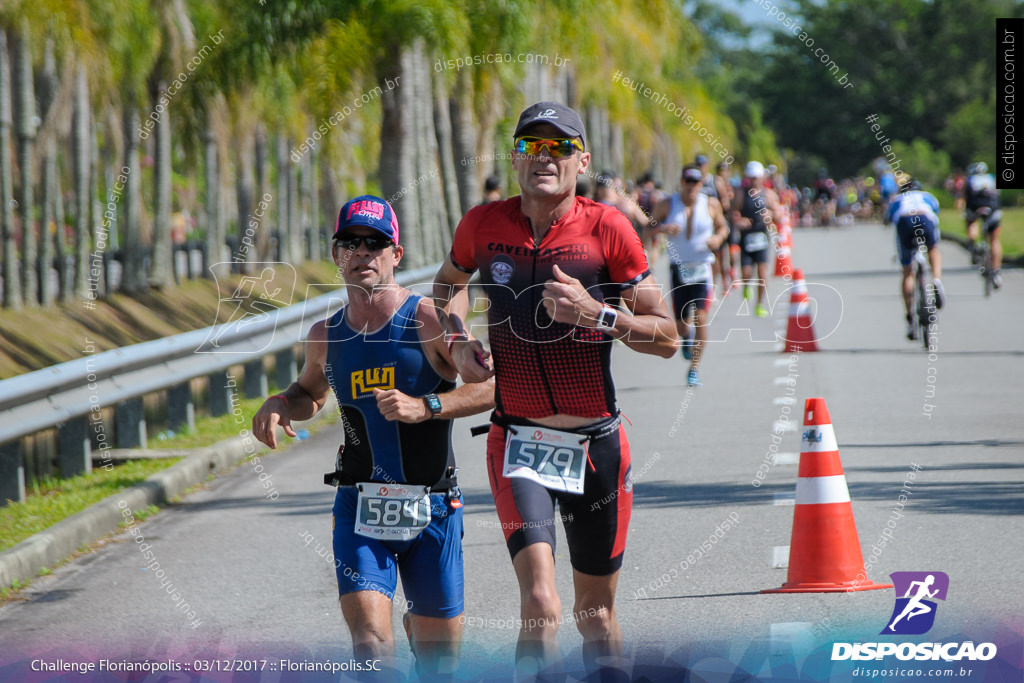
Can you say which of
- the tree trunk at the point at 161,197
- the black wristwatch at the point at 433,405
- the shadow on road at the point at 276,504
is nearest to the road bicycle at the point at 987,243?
the tree trunk at the point at 161,197

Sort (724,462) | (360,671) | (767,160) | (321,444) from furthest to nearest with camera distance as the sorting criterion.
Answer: (767,160) → (321,444) → (724,462) → (360,671)

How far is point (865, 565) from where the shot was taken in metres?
7.24

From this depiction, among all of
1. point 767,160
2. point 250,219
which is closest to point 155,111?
point 250,219

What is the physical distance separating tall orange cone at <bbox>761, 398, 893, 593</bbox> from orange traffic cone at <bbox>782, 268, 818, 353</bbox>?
10380 mm

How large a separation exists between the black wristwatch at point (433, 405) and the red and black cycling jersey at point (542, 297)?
0.30m

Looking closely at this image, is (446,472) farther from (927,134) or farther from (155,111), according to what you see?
(927,134)

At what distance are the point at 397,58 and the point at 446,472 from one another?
17.8 metres

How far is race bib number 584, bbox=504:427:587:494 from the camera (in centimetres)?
497

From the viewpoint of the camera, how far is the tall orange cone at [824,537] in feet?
22.3

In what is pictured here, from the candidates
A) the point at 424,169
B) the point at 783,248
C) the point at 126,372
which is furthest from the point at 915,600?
the point at 783,248

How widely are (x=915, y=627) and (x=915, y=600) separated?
0.33 m

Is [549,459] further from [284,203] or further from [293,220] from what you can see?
[293,220]

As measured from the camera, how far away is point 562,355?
4965 millimetres

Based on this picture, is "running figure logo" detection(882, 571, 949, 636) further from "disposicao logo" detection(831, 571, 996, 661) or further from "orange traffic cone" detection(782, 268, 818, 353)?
"orange traffic cone" detection(782, 268, 818, 353)
